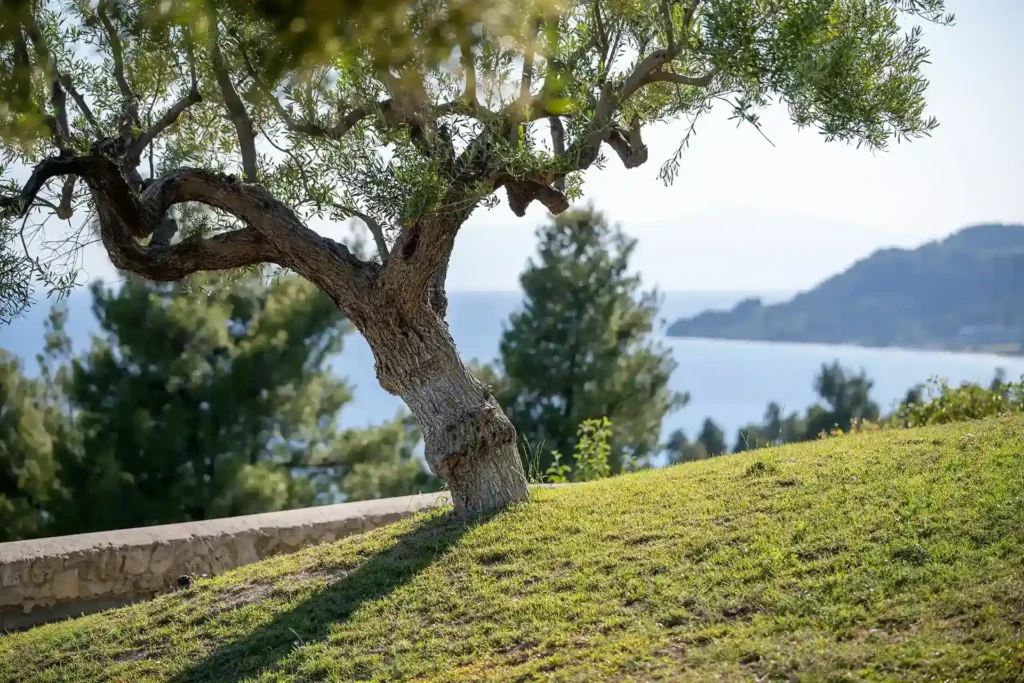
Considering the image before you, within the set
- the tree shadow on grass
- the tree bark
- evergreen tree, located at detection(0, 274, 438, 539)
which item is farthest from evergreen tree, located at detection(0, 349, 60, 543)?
the tree shadow on grass

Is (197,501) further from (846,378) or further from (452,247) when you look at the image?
(846,378)

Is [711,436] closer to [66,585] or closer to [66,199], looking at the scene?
[66,585]

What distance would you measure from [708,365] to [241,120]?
99.0 feet

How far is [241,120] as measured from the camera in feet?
23.2

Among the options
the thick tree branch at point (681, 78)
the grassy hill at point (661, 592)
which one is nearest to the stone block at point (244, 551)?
the grassy hill at point (661, 592)

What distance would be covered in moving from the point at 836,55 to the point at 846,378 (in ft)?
70.8

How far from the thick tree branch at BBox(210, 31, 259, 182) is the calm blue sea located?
162 cm

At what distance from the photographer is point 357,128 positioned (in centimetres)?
611

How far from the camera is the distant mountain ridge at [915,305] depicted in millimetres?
40375

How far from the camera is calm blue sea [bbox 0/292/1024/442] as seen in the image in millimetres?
15461

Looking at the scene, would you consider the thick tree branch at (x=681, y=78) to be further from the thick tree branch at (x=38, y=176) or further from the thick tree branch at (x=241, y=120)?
the thick tree branch at (x=38, y=176)

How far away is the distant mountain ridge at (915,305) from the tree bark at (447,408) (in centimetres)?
3122

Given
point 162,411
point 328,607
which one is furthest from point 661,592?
point 162,411

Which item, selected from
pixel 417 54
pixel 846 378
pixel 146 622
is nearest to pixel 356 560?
pixel 146 622
